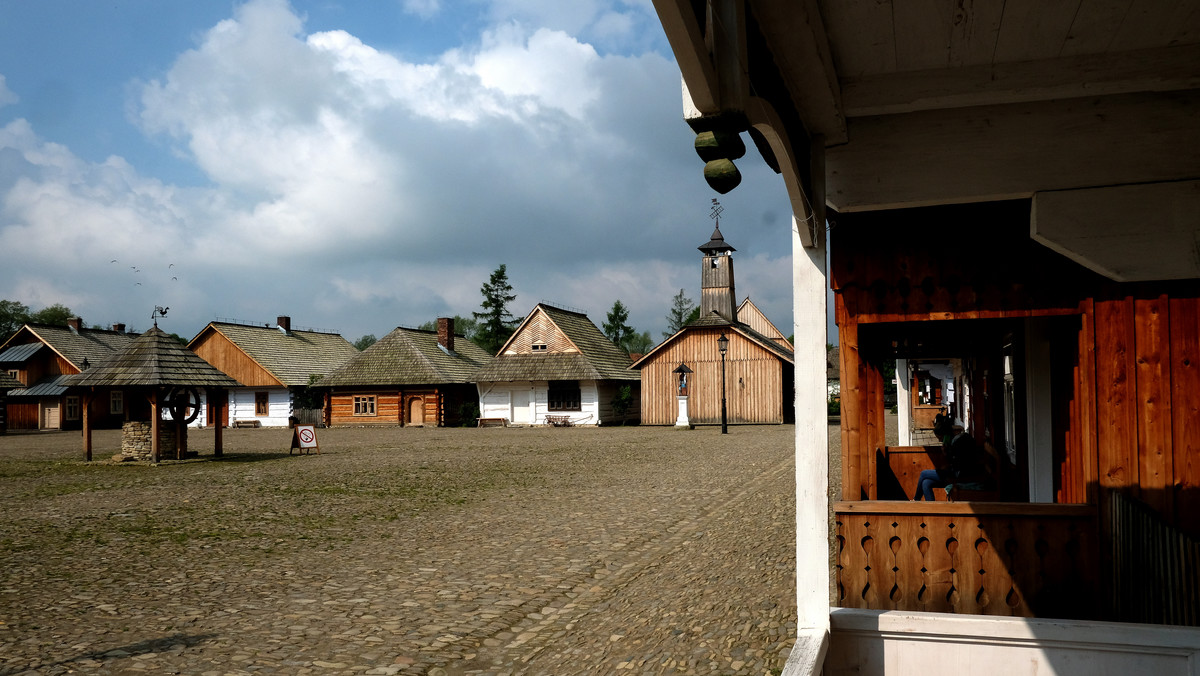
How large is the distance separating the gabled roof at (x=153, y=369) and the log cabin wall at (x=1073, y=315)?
62.6 feet

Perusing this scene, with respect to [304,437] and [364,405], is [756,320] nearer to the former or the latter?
[364,405]

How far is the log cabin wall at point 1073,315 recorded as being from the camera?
4.37 m

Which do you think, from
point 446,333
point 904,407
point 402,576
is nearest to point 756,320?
point 446,333

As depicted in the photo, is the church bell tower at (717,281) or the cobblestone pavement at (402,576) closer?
the cobblestone pavement at (402,576)

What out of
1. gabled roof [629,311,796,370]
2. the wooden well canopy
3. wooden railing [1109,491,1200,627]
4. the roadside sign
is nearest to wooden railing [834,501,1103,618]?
wooden railing [1109,491,1200,627]

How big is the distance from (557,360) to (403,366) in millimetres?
8825

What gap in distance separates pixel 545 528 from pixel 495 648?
435 centimetres

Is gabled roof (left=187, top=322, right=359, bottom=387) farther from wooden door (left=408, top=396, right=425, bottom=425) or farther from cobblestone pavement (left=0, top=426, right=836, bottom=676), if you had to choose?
cobblestone pavement (left=0, top=426, right=836, bottom=676)

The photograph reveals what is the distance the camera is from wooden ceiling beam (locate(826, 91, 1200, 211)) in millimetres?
3826

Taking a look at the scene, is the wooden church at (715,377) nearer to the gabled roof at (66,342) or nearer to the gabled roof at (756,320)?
the gabled roof at (756,320)

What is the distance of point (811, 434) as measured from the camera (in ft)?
12.3

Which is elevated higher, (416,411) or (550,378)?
(550,378)

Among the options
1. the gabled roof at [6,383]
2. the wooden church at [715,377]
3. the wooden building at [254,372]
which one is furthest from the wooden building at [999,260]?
the wooden building at [254,372]

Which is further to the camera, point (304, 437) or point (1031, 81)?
point (304, 437)
